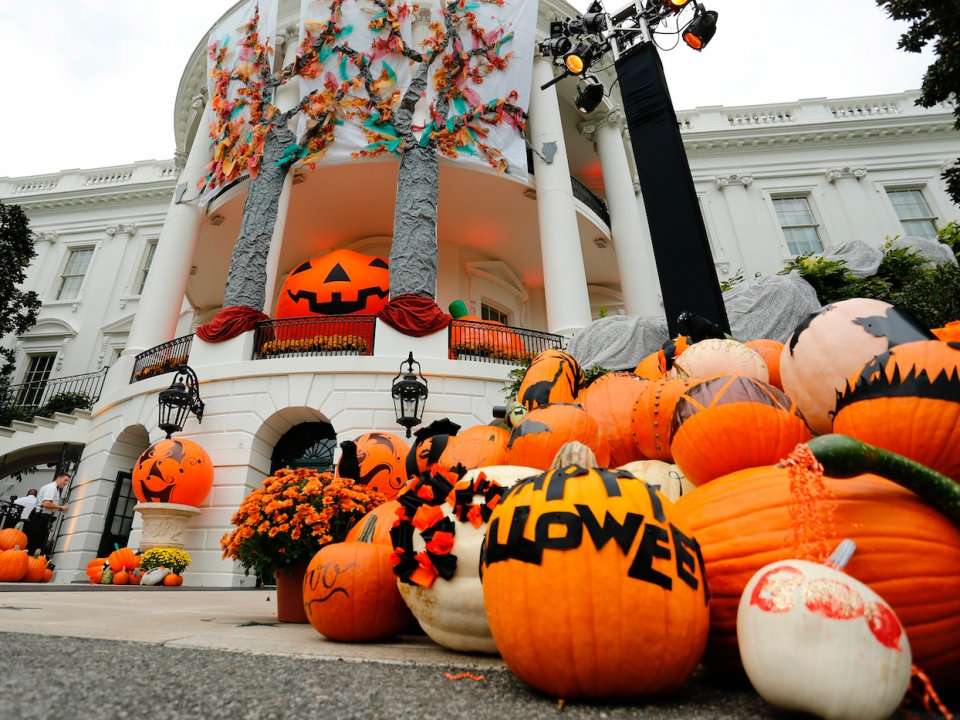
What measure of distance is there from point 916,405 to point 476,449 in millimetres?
2306

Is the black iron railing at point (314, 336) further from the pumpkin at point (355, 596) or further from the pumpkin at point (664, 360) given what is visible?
the pumpkin at point (355, 596)

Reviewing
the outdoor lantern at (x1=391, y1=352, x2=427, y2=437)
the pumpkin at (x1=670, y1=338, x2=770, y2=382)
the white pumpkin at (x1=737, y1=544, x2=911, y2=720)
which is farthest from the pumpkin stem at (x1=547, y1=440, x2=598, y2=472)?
the outdoor lantern at (x1=391, y1=352, x2=427, y2=437)

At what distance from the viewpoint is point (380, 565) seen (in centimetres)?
228

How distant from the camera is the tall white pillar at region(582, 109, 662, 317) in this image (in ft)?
38.9

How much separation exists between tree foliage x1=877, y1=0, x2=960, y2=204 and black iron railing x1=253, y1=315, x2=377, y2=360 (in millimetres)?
9302

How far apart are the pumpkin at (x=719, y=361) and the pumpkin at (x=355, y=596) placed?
1762mm

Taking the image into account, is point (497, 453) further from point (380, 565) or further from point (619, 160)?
point (619, 160)

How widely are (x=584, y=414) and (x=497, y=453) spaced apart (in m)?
0.79

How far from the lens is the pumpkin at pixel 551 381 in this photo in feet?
10.9

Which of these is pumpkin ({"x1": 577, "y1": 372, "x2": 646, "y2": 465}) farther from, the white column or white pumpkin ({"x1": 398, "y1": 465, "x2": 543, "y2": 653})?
the white column

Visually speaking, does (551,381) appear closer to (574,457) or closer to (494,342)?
(574,457)

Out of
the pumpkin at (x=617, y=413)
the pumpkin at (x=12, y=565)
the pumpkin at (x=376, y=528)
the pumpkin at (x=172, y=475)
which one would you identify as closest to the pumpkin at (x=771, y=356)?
the pumpkin at (x=617, y=413)

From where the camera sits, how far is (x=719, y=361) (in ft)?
8.02

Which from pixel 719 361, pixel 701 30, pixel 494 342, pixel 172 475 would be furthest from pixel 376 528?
pixel 701 30
